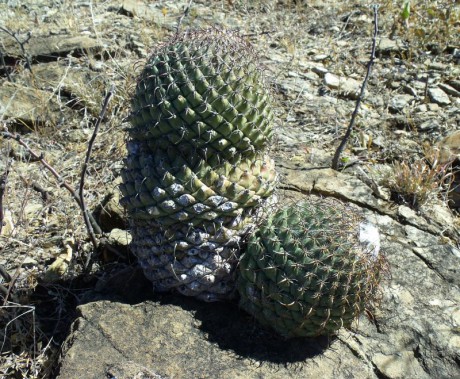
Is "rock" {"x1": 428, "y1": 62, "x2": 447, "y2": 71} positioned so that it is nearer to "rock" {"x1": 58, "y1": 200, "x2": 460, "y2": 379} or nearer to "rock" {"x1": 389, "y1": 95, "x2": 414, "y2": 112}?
"rock" {"x1": 389, "y1": 95, "x2": 414, "y2": 112}

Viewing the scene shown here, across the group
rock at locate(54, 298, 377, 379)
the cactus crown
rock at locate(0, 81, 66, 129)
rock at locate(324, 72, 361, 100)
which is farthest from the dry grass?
rock at locate(0, 81, 66, 129)

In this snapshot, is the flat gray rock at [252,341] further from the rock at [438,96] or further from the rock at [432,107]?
the rock at [438,96]

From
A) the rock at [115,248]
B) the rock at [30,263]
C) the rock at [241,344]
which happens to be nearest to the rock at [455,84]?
the rock at [241,344]

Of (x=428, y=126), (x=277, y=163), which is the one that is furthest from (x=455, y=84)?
(x=277, y=163)

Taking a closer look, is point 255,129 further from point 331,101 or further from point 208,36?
point 331,101

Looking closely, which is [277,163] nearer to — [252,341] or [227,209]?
[227,209]
